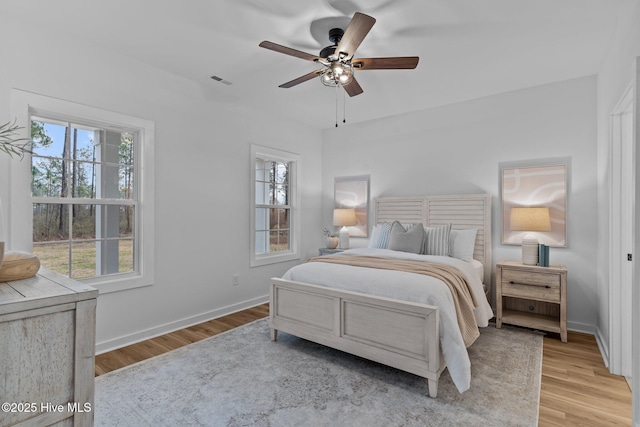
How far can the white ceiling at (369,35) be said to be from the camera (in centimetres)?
225

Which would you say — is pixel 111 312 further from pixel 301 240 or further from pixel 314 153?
pixel 314 153

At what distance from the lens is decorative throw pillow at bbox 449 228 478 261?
143 inches

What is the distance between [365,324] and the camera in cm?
252

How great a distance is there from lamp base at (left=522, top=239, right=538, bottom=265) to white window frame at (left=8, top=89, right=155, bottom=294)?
3842 millimetres

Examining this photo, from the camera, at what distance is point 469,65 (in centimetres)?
313

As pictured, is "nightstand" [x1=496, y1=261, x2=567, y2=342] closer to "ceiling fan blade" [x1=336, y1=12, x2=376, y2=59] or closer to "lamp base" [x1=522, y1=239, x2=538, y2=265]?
"lamp base" [x1=522, y1=239, x2=538, y2=265]

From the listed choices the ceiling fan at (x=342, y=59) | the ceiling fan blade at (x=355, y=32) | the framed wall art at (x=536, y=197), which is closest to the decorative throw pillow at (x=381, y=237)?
the framed wall art at (x=536, y=197)

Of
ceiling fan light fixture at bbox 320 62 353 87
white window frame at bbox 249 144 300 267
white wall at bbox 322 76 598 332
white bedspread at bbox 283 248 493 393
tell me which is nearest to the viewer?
white bedspread at bbox 283 248 493 393

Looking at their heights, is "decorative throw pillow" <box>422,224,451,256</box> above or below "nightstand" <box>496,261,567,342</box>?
above

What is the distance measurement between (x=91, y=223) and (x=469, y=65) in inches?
151

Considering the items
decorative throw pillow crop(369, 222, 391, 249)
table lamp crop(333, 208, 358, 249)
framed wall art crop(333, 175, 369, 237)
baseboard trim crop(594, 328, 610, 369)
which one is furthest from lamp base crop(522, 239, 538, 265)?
table lamp crop(333, 208, 358, 249)

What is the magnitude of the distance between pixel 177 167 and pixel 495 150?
12.1 ft

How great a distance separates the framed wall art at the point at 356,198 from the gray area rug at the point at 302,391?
7.92 feet

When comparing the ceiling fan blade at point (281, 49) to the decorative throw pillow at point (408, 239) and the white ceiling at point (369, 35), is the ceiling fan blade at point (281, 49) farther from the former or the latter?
the decorative throw pillow at point (408, 239)
